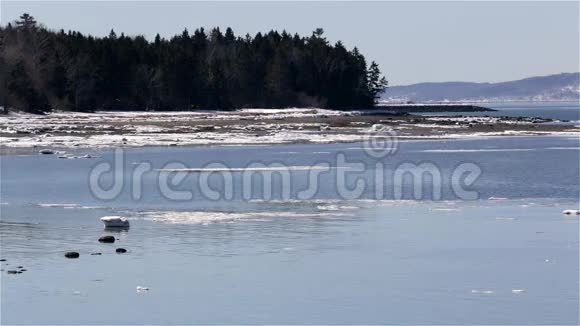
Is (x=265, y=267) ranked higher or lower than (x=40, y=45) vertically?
lower

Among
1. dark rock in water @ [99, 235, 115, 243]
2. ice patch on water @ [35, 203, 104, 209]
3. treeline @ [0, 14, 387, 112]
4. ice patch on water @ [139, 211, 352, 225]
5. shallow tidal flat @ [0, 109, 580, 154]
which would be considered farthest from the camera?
treeline @ [0, 14, 387, 112]

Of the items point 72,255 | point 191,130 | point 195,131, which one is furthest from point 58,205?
point 191,130

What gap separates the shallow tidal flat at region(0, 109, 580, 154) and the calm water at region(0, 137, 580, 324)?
27182 millimetres

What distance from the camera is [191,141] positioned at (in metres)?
69.1

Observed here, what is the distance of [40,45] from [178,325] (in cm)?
10099

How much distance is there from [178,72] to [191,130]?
46065 millimetres

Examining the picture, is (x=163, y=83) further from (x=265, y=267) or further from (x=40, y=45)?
(x=265, y=267)

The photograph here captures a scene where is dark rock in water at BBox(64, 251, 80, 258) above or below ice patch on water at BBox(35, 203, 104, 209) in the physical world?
above

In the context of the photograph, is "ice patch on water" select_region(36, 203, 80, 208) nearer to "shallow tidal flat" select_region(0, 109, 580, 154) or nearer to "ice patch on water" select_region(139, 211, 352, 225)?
"ice patch on water" select_region(139, 211, 352, 225)

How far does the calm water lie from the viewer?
17.9 metres

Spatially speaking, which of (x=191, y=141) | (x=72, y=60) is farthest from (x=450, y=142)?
(x=72, y=60)

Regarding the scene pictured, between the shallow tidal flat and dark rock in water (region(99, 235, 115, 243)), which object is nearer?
dark rock in water (region(99, 235, 115, 243))

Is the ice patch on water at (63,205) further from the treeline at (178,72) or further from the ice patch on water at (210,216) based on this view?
the treeline at (178,72)

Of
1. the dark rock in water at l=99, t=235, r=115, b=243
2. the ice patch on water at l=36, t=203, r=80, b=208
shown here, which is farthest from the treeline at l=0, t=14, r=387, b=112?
the dark rock in water at l=99, t=235, r=115, b=243
